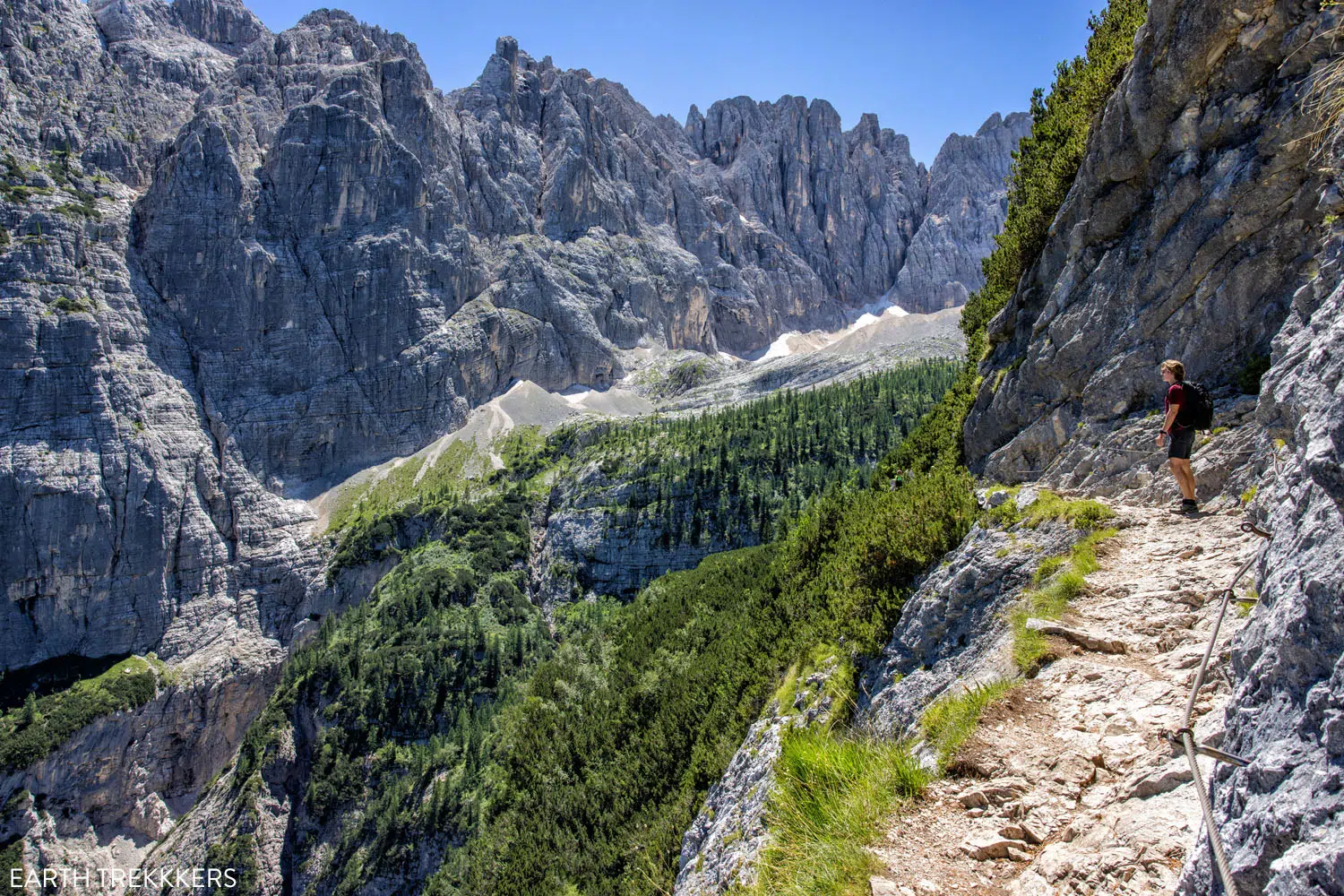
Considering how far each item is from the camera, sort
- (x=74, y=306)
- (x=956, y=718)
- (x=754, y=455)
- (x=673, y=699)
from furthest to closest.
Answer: (x=74, y=306) < (x=754, y=455) < (x=673, y=699) < (x=956, y=718)

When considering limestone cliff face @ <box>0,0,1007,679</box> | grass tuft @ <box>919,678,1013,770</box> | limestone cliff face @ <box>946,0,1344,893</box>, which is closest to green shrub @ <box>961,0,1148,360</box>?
limestone cliff face @ <box>946,0,1344,893</box>

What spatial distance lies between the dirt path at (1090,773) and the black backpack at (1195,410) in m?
2.25

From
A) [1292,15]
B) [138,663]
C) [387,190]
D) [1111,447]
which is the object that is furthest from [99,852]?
[387,190]

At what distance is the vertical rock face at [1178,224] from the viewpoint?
37.0 feet

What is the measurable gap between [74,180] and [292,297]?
135 ft

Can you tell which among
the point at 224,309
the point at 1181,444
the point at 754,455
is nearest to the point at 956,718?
the point at 1181,444

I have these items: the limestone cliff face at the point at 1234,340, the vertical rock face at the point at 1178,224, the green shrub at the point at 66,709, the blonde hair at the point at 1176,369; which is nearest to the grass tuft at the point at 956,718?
the limestone cliff face at the point at 1234,340

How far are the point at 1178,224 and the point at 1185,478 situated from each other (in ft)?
23.1

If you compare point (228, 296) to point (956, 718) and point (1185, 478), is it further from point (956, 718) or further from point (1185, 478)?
point (1185, 478)

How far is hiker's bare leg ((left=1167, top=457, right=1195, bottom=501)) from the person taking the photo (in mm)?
9898

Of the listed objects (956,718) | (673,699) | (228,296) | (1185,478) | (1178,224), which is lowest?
(673,699)

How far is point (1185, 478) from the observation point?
9.91m

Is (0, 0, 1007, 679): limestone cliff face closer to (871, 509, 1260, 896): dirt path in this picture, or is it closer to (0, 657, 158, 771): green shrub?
(0, 657, 158, 771): green shrub

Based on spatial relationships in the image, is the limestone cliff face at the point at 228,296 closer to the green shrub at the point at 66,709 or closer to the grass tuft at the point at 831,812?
the green shrub at the point at 66,709
